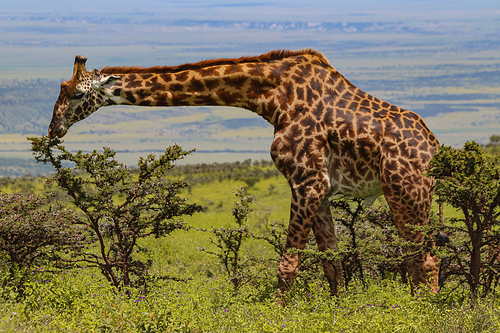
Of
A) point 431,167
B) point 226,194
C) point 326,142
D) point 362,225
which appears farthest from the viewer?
point 226,194

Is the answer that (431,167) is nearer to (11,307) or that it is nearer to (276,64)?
(276,64)

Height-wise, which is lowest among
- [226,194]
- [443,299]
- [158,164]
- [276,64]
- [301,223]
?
[226,194]

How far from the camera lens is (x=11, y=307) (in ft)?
25.6

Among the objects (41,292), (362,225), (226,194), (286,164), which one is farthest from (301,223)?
(226,194)

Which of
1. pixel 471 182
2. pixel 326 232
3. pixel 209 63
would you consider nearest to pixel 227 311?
pixel 326 232

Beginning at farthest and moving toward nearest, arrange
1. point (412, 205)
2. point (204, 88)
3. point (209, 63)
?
point (209, 63) → point (204, 88) → point (412, 205)

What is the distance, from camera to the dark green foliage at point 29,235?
885 cm

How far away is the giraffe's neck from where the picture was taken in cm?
859

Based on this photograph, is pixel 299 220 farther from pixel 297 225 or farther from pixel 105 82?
pixel 105 82

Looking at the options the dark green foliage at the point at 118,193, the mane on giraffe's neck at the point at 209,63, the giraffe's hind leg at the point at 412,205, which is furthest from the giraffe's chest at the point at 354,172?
the dark green foliage at the point at 118,193

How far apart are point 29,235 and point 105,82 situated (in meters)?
2.84

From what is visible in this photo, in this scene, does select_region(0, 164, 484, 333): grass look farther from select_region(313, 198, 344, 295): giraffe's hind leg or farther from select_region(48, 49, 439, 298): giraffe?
select_region(48, 49, 439, 298): giraffe

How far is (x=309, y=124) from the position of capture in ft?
27.0

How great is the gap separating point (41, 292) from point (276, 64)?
16.4 ft
